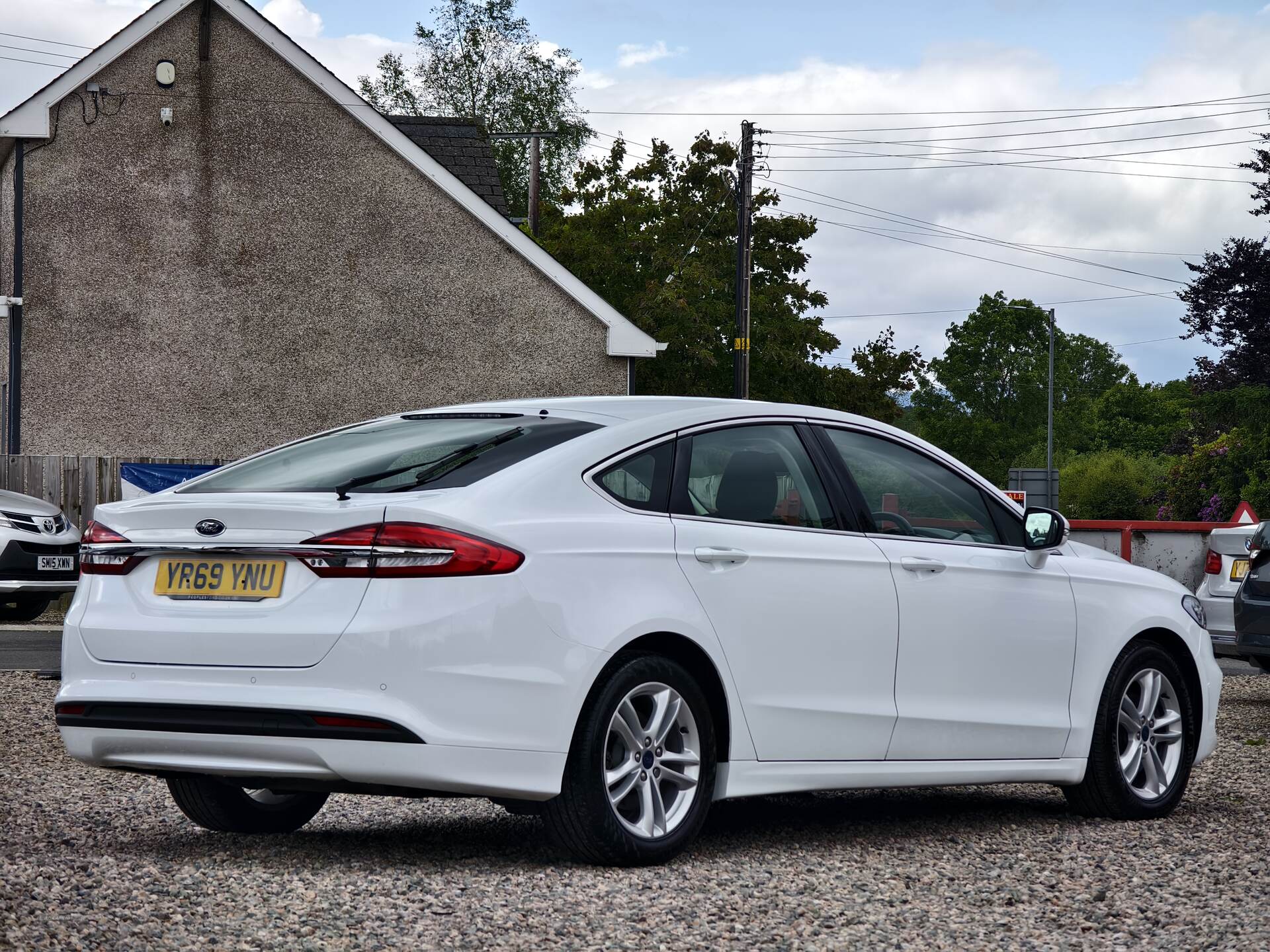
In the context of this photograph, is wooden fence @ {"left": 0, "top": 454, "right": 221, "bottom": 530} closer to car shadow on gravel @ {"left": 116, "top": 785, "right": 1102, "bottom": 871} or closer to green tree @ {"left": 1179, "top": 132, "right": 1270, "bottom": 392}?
car shadow on gravel @ {"left": 116, "top": 785, "right": 1102, "bottom": 871}

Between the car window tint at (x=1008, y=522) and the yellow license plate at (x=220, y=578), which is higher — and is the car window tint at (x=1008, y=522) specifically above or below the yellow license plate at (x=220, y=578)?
above

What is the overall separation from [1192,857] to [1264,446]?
44428 millimetres

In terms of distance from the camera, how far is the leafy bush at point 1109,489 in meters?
98.2

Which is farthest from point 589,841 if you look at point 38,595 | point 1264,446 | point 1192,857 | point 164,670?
point 1264,446

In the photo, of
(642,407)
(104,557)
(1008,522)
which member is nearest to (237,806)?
(104,557)

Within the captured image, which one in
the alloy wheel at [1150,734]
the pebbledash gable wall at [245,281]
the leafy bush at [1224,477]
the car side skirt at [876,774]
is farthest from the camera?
the leafy bush at [1224,477]

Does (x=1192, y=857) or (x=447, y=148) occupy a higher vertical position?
(x=447, y=148)

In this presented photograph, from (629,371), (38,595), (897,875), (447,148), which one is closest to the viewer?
(897,875)

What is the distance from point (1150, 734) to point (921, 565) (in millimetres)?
1561

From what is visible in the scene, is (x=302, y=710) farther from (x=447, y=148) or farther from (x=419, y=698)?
(x=447, y=148)

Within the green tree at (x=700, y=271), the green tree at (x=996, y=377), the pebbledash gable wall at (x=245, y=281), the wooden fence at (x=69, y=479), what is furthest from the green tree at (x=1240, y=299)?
the green tree at (x=996, y=377)

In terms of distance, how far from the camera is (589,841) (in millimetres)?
5508

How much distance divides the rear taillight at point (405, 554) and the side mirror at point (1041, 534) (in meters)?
2.63

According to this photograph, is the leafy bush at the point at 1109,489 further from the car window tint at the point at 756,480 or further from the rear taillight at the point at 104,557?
the rear taillight at the point at 104,557
